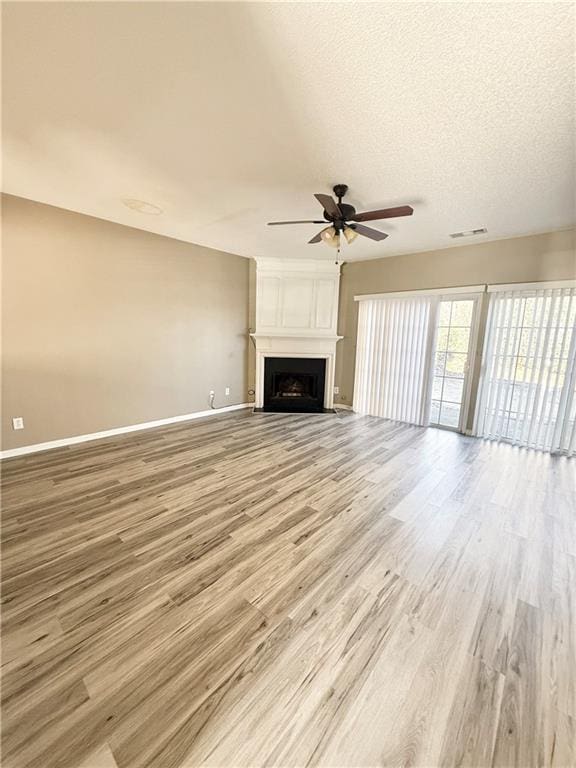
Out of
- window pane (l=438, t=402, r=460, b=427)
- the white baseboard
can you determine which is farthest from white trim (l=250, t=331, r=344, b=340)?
window pane (l=438, t=402, r=460, b=427)

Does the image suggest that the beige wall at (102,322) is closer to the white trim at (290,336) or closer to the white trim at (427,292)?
A: the white trim at (290,336)

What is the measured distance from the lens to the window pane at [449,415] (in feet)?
14.6

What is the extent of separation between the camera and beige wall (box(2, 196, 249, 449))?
311 cm

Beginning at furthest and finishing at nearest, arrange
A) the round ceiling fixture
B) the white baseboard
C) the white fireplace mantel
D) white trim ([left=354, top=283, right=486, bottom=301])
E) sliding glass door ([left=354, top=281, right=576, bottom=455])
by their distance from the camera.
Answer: the white fireplace mantel
white trim ([left=354, top=283, right=486, bottom=301])
sliding glass door ([left=354, top=281, right=576, bottom=455])
the white baseboard
the round ceiling fixture

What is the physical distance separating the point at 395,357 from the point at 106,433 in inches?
175

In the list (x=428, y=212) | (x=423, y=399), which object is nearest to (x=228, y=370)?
(x=423, y=399)

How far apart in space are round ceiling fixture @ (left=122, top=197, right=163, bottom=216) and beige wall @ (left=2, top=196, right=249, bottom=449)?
63cm

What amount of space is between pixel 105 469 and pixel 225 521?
5.19 ft

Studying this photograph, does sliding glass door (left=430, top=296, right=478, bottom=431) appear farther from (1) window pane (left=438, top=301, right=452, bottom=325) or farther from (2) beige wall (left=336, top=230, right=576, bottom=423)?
(2) beige wall (left=336, top=230, right=576, bottom=423)

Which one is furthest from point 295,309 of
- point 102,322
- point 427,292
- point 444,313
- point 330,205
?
point 102,322

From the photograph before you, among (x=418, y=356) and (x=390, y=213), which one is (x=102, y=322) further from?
(x=418, y=356)

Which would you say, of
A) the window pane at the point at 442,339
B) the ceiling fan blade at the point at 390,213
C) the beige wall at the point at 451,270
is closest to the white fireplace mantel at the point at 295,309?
the beige wall at the point at 451,270

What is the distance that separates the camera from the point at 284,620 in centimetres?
146

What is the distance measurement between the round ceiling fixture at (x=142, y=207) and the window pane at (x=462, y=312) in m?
4.14
